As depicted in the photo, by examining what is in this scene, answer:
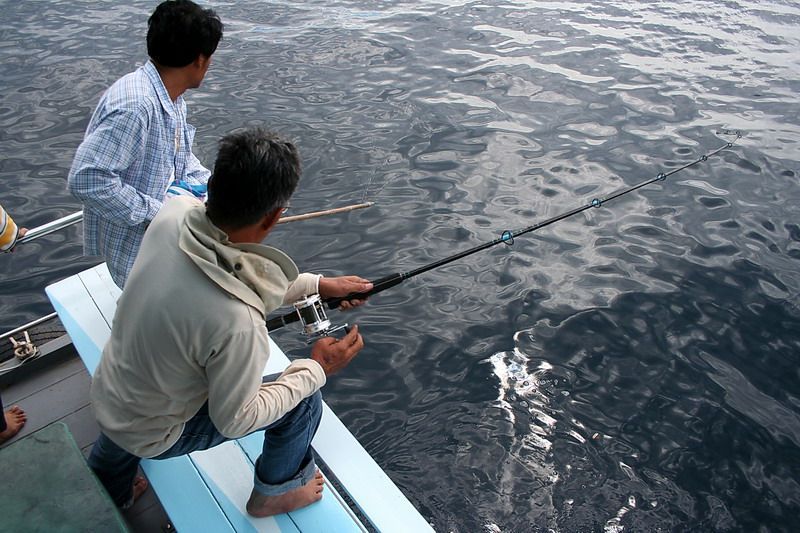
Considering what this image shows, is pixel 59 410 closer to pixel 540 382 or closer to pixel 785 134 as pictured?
pixel 540 382

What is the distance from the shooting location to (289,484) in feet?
8.64

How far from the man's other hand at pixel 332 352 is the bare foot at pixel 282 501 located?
22.7 inches

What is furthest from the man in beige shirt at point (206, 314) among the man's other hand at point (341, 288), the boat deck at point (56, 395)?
the boat deck at point (56, 395)

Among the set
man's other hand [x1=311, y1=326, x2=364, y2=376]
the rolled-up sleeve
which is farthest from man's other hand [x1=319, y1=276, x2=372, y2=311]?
the rolled-up sleeve

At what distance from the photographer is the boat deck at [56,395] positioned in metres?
3.36

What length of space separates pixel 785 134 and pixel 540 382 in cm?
566

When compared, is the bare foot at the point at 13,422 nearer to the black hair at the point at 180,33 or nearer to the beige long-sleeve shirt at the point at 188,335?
the beige long-sleeve shirt at the point at 188,335

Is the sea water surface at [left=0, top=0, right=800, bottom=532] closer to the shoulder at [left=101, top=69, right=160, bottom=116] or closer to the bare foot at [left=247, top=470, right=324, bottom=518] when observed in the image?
the bare foot at [left=247, top=470, right=324, bottom=518]

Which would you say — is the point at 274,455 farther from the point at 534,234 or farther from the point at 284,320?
the point at 534,234

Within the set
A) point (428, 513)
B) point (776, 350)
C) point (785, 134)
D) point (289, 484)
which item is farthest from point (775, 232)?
point (289, 484)

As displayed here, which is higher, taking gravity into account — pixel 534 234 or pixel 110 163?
pixel 110 163

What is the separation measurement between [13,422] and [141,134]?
1.71 m

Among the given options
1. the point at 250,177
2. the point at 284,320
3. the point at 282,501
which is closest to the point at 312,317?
the point at 284,320

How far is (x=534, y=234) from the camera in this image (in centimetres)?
614
